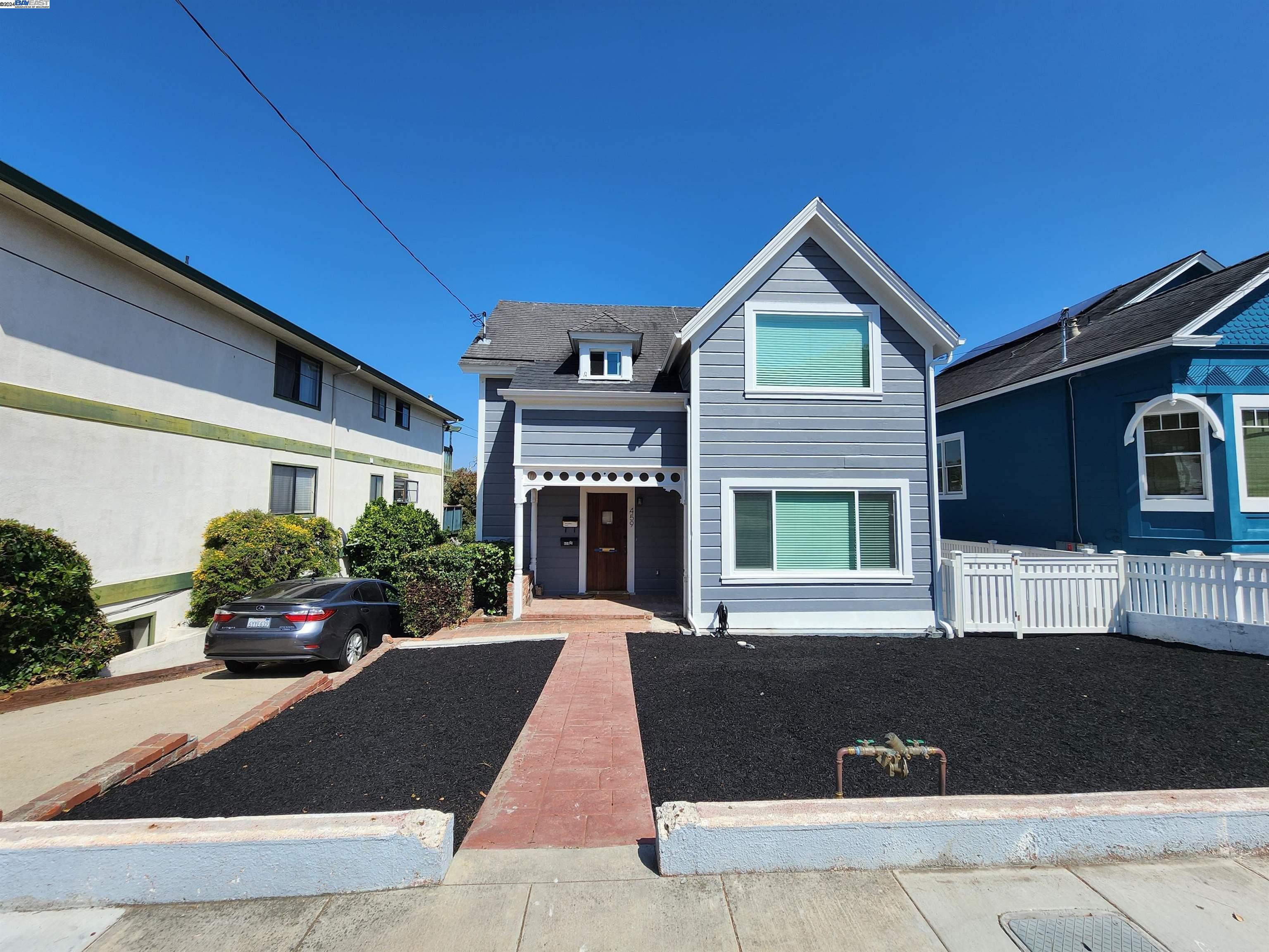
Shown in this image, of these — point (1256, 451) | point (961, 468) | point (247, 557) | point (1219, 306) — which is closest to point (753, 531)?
point (1256, 451)

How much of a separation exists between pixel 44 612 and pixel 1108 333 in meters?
19.3

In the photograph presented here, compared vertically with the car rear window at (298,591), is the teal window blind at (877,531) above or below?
above

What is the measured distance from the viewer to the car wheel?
7.97 metres

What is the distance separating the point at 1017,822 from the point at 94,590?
1228cm

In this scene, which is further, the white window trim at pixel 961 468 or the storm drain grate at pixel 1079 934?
the white window trim at pixel 961 468

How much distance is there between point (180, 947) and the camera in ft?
8.44

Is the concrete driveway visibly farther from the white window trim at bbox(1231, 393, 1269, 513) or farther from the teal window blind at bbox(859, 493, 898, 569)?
the white window trim at bbox(1231, 393, 1269, 513)

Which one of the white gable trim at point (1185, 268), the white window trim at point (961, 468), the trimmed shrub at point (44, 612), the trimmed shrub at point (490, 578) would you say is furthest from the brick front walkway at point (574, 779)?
the white gable trim at point (1185, 268)

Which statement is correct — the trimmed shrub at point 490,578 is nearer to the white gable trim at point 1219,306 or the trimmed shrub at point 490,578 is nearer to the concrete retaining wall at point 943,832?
the concrete retaining wall at point 943,832

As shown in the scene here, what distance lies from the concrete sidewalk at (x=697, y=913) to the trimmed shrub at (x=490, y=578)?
301 inches

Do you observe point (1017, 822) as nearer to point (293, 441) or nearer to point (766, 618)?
point (766, 618)

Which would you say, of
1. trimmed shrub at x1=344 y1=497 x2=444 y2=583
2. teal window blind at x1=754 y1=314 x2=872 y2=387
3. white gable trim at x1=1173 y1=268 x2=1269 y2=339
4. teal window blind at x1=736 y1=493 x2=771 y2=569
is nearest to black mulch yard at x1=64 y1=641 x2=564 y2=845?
teal window blind at x1=736 y1=493 x2=771 y2=569

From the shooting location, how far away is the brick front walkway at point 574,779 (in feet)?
11.3

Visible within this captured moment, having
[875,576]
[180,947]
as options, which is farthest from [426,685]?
[875,576]
